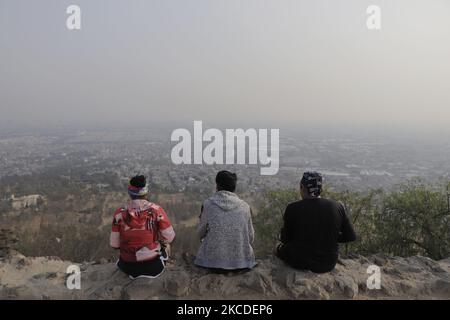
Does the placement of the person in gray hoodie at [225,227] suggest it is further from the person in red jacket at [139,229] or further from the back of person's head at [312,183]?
the back of person's head at [312,183]

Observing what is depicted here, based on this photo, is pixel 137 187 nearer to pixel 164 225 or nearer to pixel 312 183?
pixel 164 225

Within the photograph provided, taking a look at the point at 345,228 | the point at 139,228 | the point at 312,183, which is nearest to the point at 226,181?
the point at 312,183

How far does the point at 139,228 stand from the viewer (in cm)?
445

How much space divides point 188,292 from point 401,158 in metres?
40.6

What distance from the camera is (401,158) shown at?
3903cm

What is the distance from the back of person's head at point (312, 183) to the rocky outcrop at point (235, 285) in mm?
1272

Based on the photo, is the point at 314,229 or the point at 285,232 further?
the point at 285,232

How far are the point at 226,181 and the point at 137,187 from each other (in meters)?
1.25

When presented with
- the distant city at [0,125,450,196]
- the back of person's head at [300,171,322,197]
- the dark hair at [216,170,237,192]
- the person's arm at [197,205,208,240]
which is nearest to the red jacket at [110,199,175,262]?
the person's arm at [197,205,208,240]

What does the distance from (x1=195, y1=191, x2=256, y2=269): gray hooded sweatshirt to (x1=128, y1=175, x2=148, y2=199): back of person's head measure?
0.90m

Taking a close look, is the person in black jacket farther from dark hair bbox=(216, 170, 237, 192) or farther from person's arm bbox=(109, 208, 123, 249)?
person's arm bbox=(109, 208, 123, 249)
